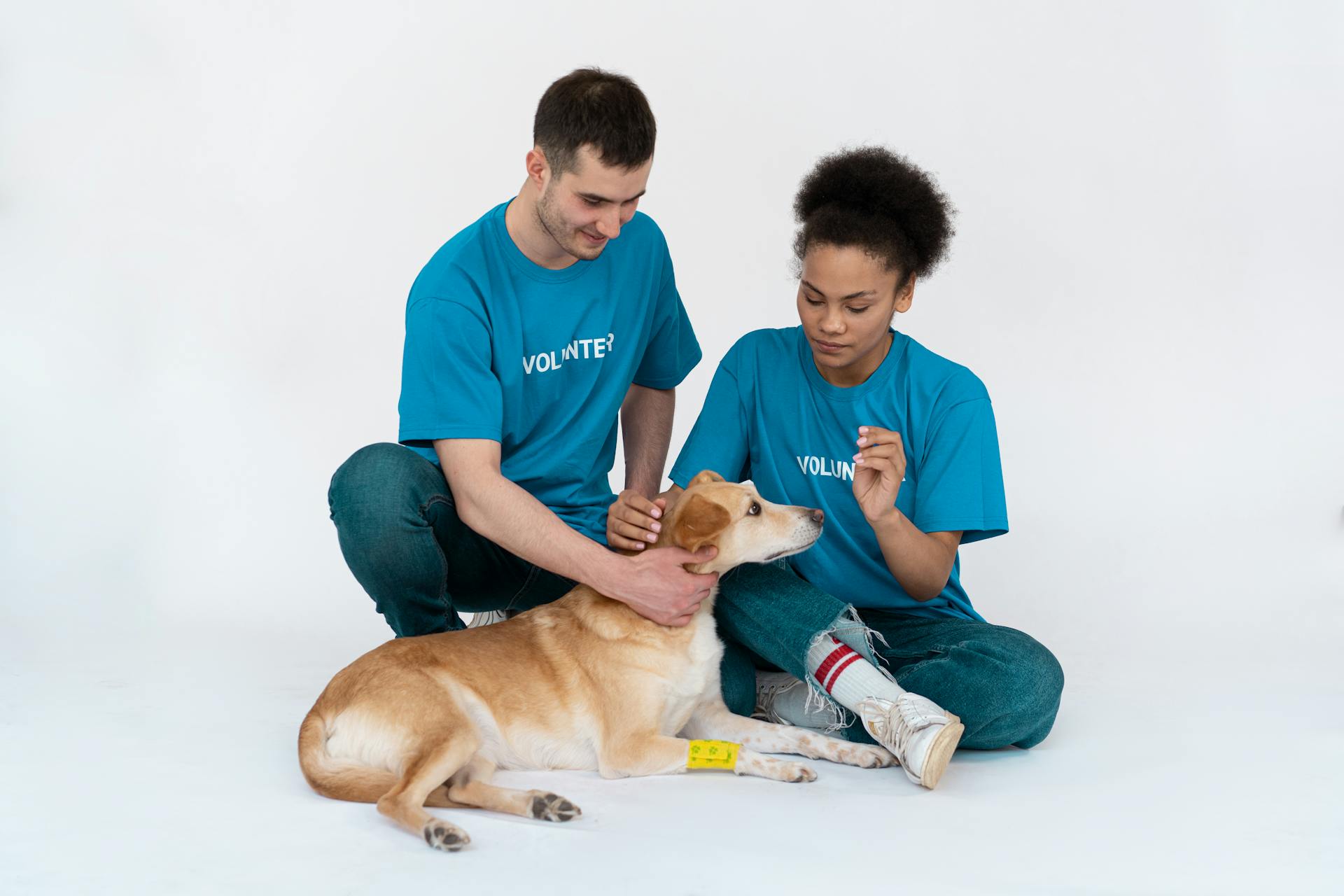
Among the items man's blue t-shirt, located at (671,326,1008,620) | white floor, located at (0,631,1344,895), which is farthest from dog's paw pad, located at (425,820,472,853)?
man's blue t-shirt, located at (671,326,1008,620)

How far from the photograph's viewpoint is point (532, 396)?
360cm

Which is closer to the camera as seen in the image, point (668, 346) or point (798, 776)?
point (798, 776)

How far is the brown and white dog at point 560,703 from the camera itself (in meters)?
2.81

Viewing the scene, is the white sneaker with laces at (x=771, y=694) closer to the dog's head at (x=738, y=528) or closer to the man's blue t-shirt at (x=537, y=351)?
the dog's head at (x=738, y=528)

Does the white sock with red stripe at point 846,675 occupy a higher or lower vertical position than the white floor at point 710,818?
higher

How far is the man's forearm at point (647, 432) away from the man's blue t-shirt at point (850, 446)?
12.8 inches

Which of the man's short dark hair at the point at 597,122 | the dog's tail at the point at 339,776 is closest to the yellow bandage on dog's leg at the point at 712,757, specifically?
the dog's tail at the point at 339,776

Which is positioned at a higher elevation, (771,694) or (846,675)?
(846,675)

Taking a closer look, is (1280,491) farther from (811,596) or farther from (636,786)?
(636,786)

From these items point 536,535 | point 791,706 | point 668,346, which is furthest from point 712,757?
point 668,346

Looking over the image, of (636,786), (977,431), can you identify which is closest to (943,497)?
(977,431)

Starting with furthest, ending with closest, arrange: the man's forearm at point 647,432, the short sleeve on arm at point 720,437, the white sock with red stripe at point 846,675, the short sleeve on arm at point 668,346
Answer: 1. the man's forearm at point 647,432
2. the short sleeve on arm at point 668,346
3. the short sleeve on arm at point 720,437
4. the white sock with red stripe at point 846,675

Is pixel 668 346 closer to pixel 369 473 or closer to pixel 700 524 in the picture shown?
pixel 700 524

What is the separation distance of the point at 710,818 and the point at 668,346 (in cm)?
172
